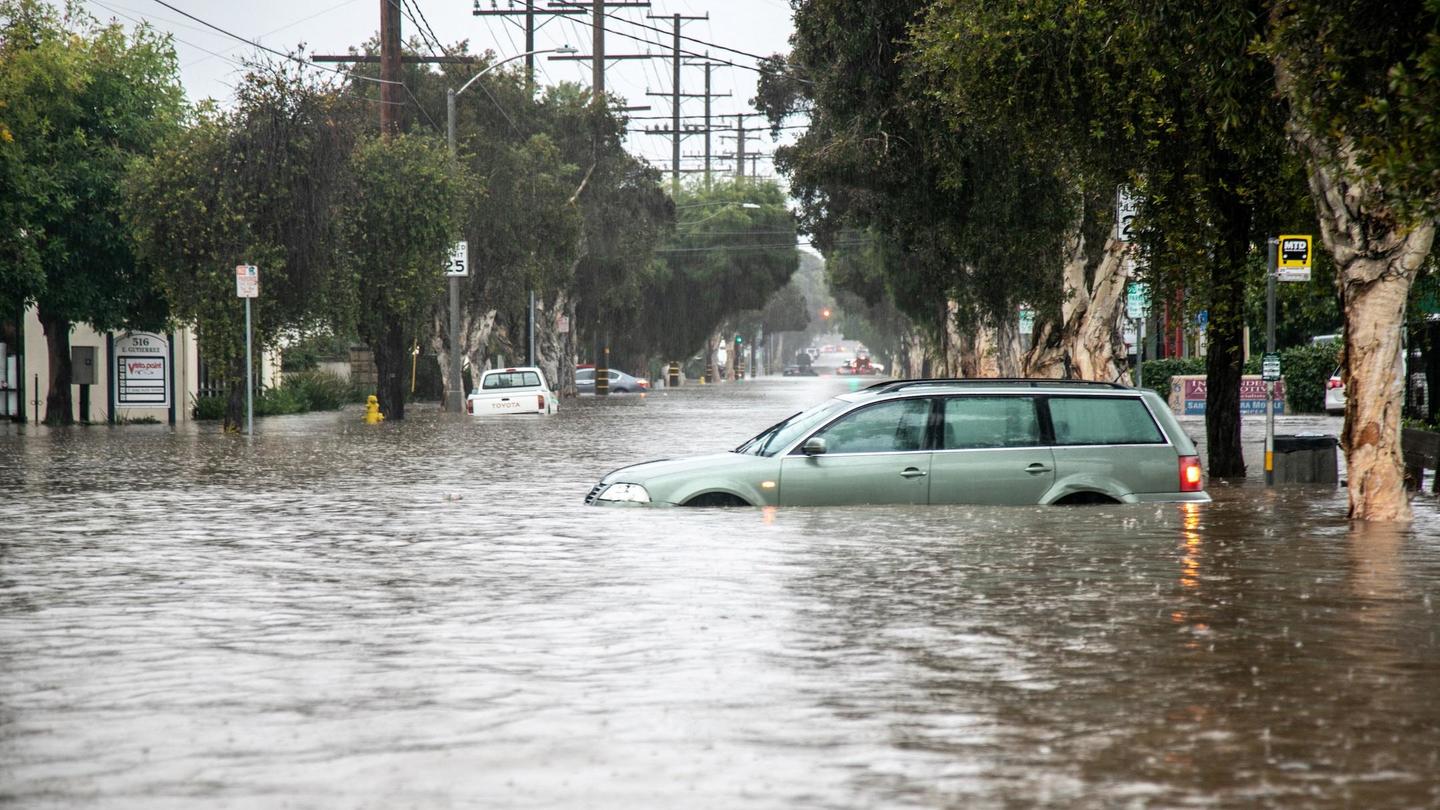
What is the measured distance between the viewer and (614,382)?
83250mm

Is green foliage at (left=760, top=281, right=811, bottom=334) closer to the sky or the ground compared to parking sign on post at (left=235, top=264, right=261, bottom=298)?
closer to the sky

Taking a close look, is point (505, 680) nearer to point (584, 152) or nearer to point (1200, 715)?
point (1200, 715)

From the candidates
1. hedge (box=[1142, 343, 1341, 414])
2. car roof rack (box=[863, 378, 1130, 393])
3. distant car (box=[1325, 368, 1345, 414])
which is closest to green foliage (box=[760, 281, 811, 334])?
hedge (box=[1142, 343, 1341, 414])

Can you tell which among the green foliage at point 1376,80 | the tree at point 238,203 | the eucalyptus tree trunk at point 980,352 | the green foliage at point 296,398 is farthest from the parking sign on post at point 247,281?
the green foliage at point 1376,80

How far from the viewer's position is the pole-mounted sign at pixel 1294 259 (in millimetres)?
19531

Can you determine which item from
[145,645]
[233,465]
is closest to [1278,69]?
[145,645]

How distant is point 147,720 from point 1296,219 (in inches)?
685

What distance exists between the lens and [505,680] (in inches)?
331

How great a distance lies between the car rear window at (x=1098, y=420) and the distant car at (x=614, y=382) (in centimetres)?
6584

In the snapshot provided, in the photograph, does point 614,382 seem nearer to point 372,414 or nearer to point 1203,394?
point 372,414

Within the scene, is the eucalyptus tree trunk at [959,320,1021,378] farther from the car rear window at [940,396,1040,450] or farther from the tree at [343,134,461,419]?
the car rear window at [940,396,1040,450]

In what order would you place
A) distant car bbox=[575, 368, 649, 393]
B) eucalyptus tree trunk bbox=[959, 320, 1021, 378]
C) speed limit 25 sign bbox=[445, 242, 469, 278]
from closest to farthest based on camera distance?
1. speed limit 25 sign bbox=[445, 242, 469, 278]
2. eucalyptus tree trunk bbox=[959, 320, 1021, 378]
3. distant car bbox=[575, 368, 649, 393]

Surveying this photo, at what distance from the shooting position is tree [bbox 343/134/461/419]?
43594 millimetres

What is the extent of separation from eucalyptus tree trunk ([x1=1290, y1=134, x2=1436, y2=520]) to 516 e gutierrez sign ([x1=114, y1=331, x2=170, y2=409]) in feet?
106
